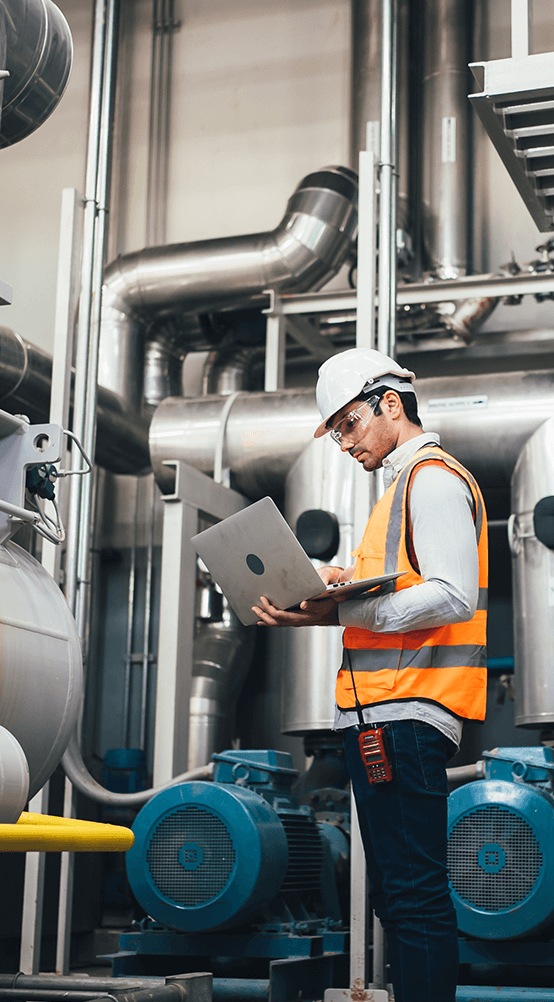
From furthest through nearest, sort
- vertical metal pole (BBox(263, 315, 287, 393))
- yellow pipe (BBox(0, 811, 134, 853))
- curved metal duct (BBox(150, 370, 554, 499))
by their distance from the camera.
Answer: vertical metal pole (BBox(263, 315, 287, 393))
curved metal duct (BBox(150, 370, 554, 499))
yellow pipe (BBox(0, 811, 134, 853))

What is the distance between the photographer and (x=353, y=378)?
2.33 m

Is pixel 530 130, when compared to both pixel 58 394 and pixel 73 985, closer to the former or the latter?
pixel 58 394

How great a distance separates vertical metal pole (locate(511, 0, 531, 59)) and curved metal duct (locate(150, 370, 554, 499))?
1.59 metres

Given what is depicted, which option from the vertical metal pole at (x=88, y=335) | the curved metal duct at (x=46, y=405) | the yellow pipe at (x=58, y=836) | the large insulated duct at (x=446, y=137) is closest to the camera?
the yellow pipe at (x=58, y=836)

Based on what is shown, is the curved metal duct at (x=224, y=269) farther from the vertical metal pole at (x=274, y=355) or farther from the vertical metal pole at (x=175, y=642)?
the vertical metal pole at (x=175, y=642)

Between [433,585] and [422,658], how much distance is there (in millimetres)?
154

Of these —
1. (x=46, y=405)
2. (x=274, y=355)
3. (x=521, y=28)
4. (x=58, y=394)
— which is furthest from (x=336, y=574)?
(x=46, y=405)

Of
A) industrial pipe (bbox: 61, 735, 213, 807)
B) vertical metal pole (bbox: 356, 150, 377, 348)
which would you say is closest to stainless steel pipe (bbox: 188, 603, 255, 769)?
industrial pipe (bbox: 61, 735, 213, 807)

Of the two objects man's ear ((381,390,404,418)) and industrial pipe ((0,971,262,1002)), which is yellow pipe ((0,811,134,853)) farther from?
man's ear ((381,390,404,418))

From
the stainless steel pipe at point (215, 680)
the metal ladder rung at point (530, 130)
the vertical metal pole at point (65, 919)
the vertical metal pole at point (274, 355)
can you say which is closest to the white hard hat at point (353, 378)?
A: the metal ladder rung at point (530, 130)

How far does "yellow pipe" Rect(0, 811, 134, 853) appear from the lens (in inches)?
59.7

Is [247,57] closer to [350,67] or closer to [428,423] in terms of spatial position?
[350,67]

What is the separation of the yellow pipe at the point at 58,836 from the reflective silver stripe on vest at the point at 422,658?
599mm

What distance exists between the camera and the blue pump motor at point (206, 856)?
10.4 feet
